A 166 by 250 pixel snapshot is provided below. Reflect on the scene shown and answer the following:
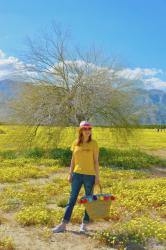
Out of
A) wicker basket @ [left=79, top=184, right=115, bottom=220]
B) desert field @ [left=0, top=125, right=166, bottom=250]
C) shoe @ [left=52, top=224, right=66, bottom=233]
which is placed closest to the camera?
desert field @ [left=0, top=125, right=166, bottom=250]

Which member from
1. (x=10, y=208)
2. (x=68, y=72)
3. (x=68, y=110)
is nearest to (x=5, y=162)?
(x=68, y=110)

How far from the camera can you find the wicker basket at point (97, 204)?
31.5 feet

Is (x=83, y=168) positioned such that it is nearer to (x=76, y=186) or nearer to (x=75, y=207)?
(x=76, y=186)

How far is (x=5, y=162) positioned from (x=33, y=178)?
5202mm

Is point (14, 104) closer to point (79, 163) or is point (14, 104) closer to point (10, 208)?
point (10, 208)

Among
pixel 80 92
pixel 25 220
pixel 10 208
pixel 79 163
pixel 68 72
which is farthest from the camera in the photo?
pixel 68 72

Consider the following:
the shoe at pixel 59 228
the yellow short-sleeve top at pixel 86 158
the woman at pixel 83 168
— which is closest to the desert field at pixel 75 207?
the shoe at pixel 59 228

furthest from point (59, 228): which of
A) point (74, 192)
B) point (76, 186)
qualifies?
point (76, 186)

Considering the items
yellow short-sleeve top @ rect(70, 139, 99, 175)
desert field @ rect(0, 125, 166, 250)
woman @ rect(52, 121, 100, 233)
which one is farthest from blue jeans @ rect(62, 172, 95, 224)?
desert field @ rect(0, 125, 166, 250)

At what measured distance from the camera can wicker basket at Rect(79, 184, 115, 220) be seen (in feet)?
31.5

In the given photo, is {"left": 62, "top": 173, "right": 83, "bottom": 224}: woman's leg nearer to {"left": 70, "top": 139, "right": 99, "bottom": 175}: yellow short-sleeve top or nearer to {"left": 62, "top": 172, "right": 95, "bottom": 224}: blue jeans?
{"left": 62, "top": 172, "right": 95, "bottom": 224}: blue jeans

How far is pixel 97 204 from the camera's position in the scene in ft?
31.8

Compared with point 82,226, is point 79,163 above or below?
above

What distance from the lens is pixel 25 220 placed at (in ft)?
35.4
